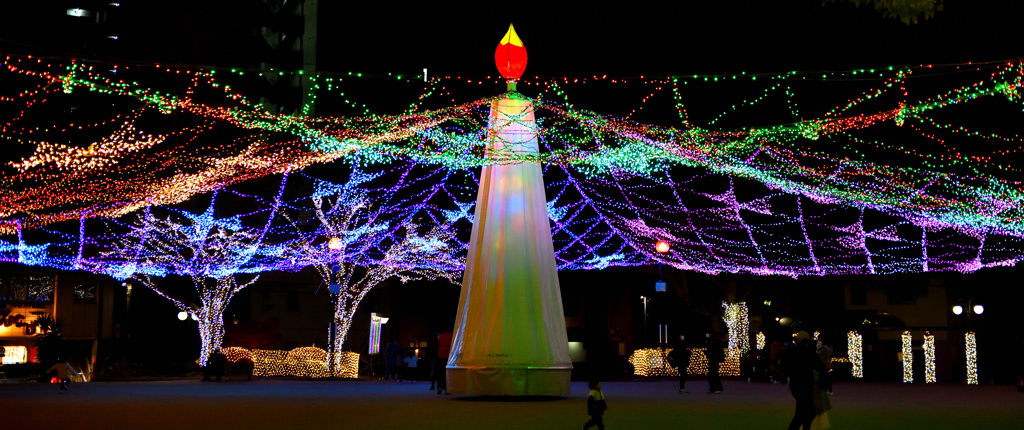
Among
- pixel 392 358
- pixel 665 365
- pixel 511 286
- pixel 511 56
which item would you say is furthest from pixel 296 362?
pixel 511 56

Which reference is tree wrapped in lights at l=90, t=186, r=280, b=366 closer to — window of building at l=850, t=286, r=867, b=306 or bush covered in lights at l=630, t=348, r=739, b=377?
bush covered in lights at l=630, t=348, r=739, b=377

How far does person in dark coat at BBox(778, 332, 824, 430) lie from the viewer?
33.7 ft

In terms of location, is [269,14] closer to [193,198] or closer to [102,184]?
[193,198]

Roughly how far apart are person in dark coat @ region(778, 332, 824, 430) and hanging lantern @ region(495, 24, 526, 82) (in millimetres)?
7728

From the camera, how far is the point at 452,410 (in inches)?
557

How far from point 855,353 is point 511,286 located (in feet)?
60.0

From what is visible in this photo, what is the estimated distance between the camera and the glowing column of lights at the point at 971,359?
2881cm

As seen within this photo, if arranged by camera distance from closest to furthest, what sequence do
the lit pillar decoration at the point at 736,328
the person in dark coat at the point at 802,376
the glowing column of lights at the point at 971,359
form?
the person in dark coat at the point at 802,376 < the glowing column of lights at the point at 971,359 < the lit pillar decoration at the point at 736,328

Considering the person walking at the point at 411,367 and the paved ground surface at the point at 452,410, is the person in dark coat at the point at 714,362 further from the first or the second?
the person walking at the point at 411,367

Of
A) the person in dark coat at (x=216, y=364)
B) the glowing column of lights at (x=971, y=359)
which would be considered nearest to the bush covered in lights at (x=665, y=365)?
the glowing column of lights at (x=971, y=359)

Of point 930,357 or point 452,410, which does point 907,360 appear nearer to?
point 930,357

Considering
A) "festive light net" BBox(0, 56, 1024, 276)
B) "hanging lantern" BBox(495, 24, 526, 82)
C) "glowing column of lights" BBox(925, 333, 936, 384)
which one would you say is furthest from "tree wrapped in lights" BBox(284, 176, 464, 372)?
"glowing column of lights" BBox(925, 333, 936, 384)

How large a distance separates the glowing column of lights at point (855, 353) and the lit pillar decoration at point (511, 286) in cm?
1704

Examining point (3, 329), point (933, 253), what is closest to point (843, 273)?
point (933, 253)
